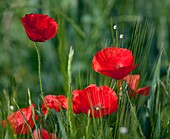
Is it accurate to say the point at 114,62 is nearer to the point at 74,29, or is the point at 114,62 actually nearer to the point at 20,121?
the point at 20,121

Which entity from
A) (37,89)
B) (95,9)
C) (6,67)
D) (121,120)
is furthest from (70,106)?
(95,9)

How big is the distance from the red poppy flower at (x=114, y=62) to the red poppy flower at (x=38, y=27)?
100mm

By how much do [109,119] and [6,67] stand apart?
1504 millimetres

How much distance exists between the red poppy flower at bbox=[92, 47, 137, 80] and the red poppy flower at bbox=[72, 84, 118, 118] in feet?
0.09

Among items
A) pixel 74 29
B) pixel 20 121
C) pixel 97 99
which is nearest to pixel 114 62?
pixel 97 99

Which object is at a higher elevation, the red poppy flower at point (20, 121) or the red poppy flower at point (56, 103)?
the red poppy flower at point (56, 103)

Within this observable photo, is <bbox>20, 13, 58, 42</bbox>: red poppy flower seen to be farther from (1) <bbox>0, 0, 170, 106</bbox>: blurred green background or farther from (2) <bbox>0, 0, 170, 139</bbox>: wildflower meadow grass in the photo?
(1) <bbox>0, 0, 170, 106</bbox>: blurred green background

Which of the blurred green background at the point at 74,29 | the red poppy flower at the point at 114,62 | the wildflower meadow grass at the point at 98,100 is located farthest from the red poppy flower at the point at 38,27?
the blurred green background at the point at 74,29

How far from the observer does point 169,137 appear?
37.7 inches

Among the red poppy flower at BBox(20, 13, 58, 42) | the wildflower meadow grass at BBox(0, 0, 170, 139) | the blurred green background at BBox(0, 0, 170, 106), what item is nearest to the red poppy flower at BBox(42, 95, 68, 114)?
the wildflower meadow grass at BBox(0, 0, 170, 139)

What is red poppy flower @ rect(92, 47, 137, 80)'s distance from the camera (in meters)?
0.93

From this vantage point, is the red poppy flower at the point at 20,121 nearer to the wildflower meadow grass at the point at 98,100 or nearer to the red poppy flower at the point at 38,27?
the wildflower meadow grass at the point at 98,100

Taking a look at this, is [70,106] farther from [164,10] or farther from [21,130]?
[164,10]

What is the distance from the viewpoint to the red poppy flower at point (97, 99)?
3.04 ft
